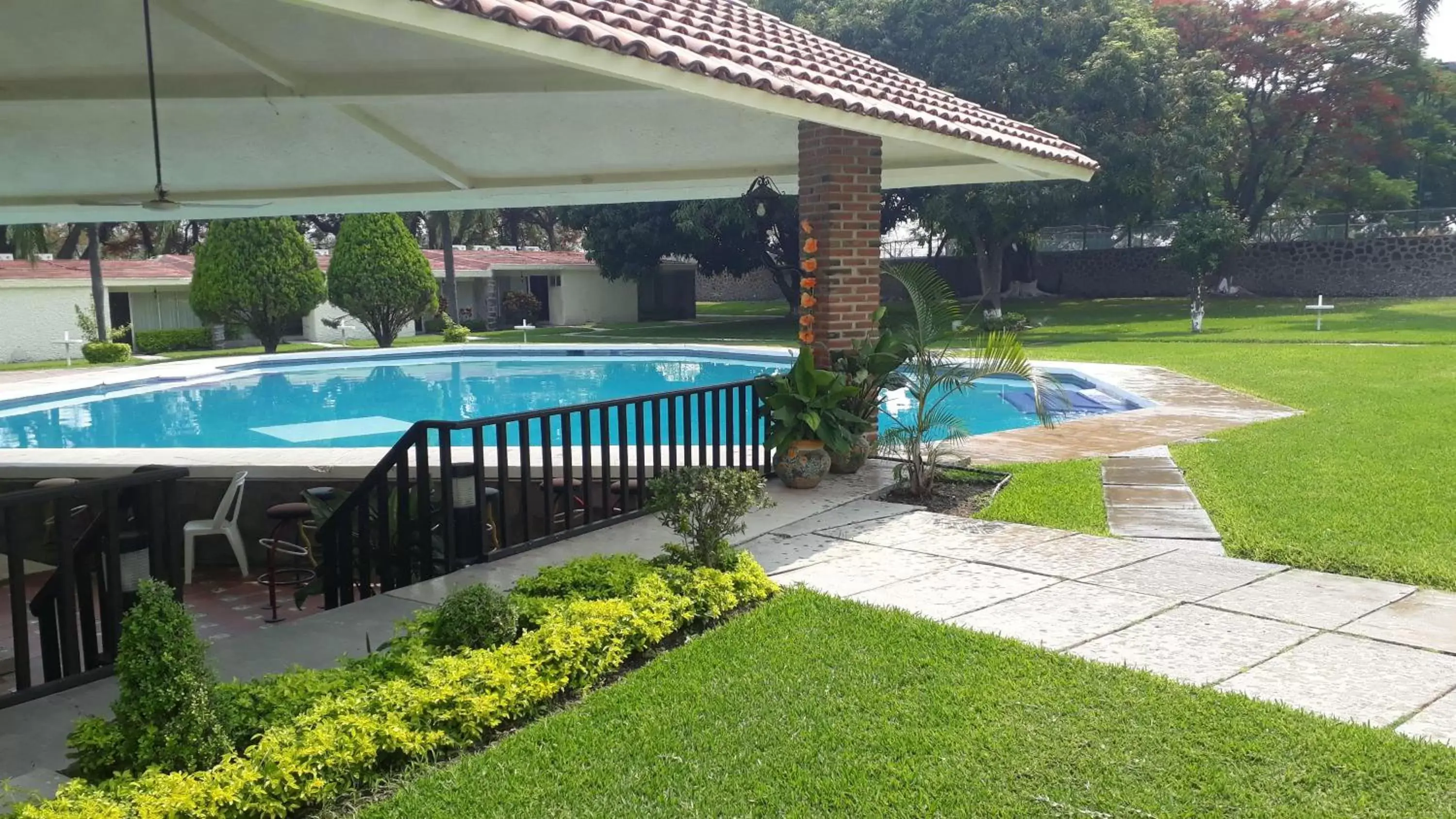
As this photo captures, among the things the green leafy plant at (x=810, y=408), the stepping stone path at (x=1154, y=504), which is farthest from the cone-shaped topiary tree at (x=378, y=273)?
the stepping stone path at (x=1154, y=504)

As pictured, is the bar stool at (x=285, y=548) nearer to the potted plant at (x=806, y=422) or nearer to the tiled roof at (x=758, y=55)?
the potted plant at (x=806, y=422)

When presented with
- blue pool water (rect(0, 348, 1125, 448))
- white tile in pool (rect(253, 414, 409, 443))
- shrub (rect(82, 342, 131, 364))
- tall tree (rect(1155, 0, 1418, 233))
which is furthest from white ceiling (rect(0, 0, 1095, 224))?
tall tree (rect(1155, 0, 1418, 233))

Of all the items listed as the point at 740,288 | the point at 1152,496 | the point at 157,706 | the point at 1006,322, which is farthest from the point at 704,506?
the point at 740,288

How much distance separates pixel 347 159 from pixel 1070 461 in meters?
6.60

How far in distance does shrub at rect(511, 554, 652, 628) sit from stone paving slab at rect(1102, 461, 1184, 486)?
4.31 m

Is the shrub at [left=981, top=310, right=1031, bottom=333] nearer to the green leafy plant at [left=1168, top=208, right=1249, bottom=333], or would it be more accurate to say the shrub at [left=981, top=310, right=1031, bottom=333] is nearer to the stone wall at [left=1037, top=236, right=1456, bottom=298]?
the green leafy plant at [left=1168, top=208, right=1249, bottom=333]

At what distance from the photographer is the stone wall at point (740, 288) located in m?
43.6

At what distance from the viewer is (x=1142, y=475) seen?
7.93 m

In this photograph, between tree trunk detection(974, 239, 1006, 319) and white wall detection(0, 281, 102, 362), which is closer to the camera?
white wall detection(0, 281, 102, 362)

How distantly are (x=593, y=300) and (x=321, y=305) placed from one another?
9.73 m

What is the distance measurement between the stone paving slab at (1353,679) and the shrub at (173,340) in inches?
1242

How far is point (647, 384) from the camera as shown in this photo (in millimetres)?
19391

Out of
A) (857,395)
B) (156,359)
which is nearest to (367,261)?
(156,359)

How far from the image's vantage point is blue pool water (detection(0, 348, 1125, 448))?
46.6 ft
